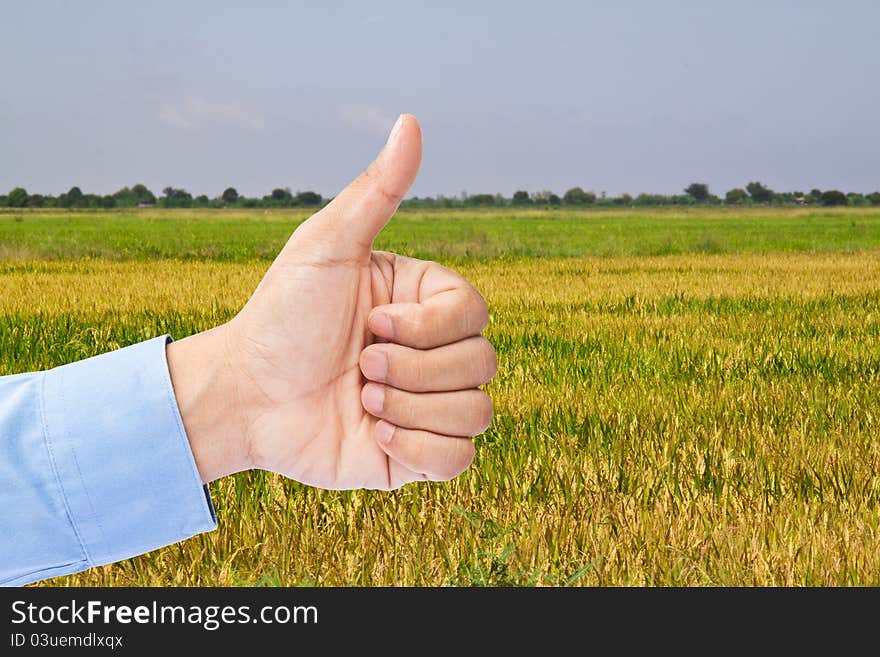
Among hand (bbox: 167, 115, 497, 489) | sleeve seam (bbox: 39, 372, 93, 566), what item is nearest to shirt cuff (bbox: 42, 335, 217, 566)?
sleeve seam (bbox: 39, 372, 93, 566)

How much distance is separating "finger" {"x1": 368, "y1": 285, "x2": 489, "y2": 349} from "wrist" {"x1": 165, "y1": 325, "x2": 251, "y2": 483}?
1.08ft

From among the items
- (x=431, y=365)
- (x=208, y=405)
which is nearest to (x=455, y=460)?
(x=431, y=365)

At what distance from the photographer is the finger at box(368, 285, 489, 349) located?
2.05m

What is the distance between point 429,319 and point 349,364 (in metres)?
0.23

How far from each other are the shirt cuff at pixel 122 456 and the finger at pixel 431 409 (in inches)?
16.1

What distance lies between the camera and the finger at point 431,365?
2.04 metres

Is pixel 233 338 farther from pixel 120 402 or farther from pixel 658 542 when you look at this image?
pixel 658 542

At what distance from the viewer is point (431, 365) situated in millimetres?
2078

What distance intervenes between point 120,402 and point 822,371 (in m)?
5.15

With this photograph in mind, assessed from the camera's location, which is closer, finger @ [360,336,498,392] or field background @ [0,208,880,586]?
finger @ [360,336,498,392]

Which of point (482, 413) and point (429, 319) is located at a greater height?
point (429, 319)

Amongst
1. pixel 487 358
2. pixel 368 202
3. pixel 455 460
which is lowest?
pixel 455 460

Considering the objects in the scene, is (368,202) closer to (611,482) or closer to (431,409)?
(431,409)

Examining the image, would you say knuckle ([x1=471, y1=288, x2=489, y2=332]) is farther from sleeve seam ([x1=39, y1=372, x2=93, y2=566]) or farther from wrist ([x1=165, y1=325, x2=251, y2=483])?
sleeve seam ([x1=39, y1=372, x2=93, y2=566])
